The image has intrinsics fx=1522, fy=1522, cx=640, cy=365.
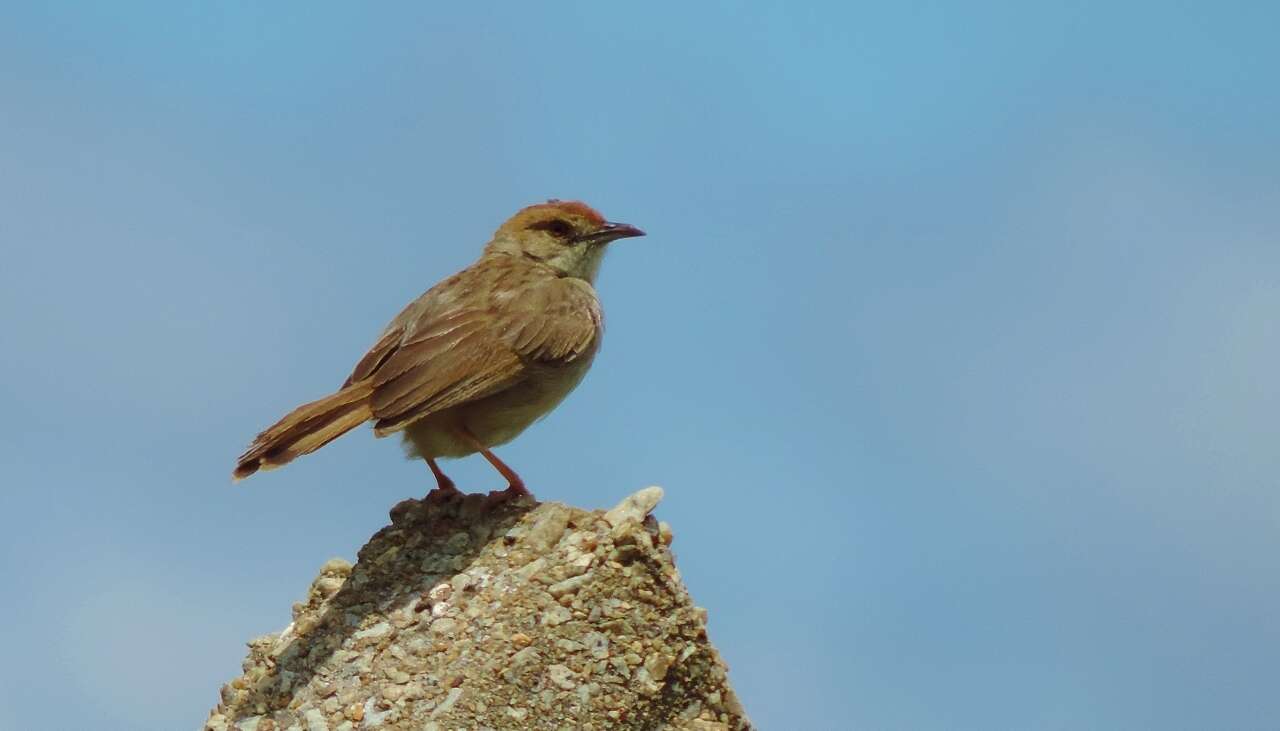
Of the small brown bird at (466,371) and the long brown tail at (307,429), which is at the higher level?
the small brown bird at (466,371)

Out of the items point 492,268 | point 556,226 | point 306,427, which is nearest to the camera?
point 306,427

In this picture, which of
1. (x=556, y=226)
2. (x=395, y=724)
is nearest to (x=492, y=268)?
(x=556, y=226)

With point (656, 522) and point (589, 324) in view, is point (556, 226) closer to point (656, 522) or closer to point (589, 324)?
point (589, 324)

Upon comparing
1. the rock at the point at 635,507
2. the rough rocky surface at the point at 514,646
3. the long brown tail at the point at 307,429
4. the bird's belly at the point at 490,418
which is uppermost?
the bird's belly at the point at 490,418

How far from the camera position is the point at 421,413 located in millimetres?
7906

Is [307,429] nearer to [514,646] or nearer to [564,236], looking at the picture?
[514,646]

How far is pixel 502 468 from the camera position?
26.9ft

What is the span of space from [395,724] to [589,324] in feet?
10.2

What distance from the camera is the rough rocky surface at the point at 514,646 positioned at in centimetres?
658

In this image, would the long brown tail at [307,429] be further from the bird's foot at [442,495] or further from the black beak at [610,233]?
the black beak at [610,233]

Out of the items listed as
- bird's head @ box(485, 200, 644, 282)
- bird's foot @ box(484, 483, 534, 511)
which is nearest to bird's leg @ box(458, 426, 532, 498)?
bird's foot @ box(484, 483, 534, 511)

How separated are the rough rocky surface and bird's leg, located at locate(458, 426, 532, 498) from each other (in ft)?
0.88

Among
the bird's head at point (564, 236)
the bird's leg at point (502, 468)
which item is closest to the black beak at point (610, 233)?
the bird's head at point (564, 236)

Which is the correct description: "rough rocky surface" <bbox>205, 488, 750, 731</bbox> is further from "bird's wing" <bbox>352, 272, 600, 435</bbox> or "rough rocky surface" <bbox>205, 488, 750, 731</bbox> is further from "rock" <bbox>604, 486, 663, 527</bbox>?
"bird's wing" <bbox>352, 272, 600, 435</bbox>
